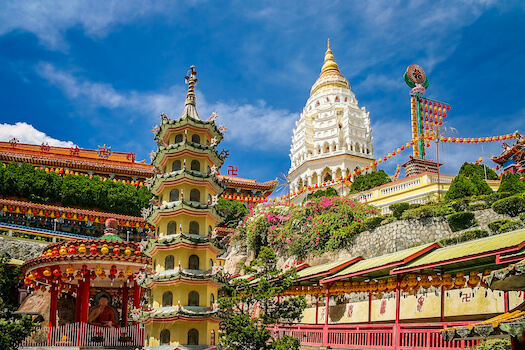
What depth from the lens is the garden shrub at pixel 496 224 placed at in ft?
86.4

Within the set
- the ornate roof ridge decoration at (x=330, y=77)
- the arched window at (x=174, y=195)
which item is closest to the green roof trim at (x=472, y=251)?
the arched window at (x=174, y=195)

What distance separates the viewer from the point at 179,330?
1938 cm

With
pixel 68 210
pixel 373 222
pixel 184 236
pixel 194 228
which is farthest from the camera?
pixel 68 210

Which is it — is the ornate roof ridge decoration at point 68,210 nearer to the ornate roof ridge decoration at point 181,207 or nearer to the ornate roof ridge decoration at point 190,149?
the ornate roof ridge decoration at point 190,149

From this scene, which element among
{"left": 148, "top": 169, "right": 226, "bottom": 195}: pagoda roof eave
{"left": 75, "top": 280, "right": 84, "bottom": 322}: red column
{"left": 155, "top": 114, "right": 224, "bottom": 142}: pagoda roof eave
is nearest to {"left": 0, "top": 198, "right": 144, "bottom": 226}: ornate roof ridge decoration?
{"left": 75, "top": 280, "right": 84, "bottom": 322}: red column

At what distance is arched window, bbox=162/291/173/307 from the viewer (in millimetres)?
20078

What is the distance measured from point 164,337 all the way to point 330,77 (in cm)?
5265

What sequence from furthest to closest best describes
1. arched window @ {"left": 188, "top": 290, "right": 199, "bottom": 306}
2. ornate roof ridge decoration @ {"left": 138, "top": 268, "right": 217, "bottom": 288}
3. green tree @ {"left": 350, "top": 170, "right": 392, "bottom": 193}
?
green tree @ {"left": 350, "top": 170, "right": 392, "bottom": 193}, arched window @ {"left": 188, "top": 290, "right": 199, "bottom": 306}, ornate roof ridge decoration @ {"left": 138, "top": 268, "right": 217, "bottom": 288}

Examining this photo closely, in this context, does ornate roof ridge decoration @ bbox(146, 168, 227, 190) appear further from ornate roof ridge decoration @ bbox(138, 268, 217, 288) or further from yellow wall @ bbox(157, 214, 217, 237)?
ornate roof ridge decoration @ bbox(138, 268, 217, 288)

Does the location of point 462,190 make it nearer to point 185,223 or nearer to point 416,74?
point 185,223

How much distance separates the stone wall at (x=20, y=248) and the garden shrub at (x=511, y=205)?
102 feet

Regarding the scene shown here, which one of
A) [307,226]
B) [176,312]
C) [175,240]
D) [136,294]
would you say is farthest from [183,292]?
[307,226]

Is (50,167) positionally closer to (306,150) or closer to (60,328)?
(306,150)

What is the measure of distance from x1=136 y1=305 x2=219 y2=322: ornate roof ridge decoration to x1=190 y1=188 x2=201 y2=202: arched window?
A: 4.18 meters
